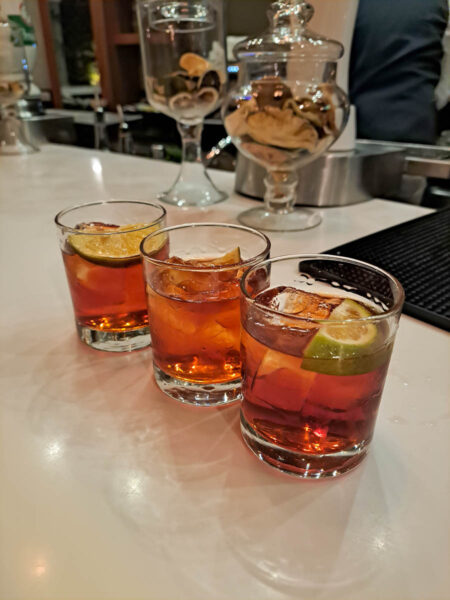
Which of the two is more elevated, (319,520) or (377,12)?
(377,12)

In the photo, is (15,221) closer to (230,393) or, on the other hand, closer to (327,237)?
(327,237)

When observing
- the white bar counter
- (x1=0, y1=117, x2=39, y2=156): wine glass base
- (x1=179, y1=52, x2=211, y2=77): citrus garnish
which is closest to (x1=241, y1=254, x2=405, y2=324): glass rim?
the white bar counter

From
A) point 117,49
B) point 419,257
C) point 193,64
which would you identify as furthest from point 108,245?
point 117,49

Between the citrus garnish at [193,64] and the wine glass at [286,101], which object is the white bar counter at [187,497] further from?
the citrus garnish at [193,64]

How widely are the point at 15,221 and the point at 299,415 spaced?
84 centimetres

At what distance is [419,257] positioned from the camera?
0.74m

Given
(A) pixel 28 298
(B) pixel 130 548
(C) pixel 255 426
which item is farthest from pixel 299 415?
(A) pixel 28 298

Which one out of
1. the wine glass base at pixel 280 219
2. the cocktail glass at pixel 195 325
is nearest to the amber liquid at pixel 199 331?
the cocktail glass at pixel 195 325

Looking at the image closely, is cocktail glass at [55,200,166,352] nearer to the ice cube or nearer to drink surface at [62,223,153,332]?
drink surface at [62,223,153,332]

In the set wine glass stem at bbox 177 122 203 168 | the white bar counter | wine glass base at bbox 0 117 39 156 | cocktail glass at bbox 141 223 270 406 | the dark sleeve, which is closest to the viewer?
the white bar counter

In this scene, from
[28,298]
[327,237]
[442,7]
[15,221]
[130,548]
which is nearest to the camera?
[130,548]

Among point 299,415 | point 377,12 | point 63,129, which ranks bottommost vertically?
point 63,129

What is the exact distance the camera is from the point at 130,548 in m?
0.31

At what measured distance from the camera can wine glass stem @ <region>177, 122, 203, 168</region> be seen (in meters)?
1.15
